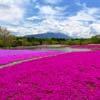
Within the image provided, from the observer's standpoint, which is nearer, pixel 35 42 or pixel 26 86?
pixel 26 86

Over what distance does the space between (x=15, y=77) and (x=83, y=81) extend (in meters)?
5.66

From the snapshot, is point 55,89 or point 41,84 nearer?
point 55,89

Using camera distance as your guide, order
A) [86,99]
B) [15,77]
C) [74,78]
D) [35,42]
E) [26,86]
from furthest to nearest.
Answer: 1. [35,42]
2. [15,77]
3. [74,78]
4. [26,86]
5. [86,99]

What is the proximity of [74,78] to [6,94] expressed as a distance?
5.75 m

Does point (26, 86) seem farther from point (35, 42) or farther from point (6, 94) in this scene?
point (35, 42)

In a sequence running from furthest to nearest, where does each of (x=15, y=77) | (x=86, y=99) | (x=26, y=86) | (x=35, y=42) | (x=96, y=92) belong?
1. (x=35, y=42)
2. (x=15, y=77)
3. (x=26, y=86)
4. (x=96, y=92)
5. (x=86, y=99)

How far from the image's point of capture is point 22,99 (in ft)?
48.6

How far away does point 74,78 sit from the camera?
19.8 metres

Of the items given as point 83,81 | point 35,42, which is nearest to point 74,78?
point 83,81

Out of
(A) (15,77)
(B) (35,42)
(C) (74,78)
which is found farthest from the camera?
(B) (35,42)

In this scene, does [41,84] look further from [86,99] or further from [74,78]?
[86,99]

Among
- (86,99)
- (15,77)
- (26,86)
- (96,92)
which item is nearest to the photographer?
(86,99)

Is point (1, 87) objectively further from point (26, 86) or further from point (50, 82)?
point (50, 82)

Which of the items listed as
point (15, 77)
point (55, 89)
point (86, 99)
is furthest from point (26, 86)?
point (86, 99)
